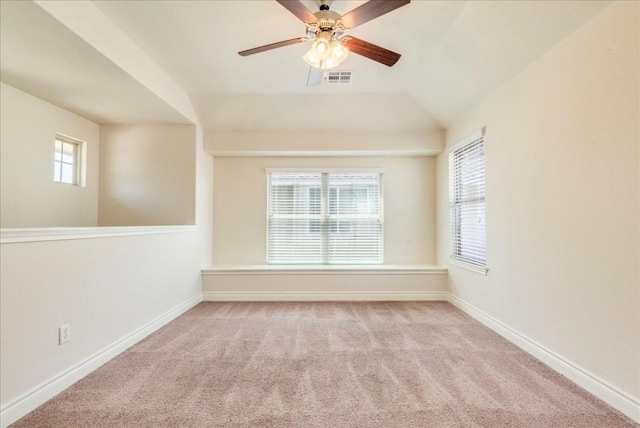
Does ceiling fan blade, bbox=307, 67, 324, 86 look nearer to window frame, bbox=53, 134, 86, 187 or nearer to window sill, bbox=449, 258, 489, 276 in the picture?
window sill, bbox=449, 258, 489, 276

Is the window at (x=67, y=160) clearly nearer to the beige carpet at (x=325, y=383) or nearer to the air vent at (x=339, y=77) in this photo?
the beige carpet at (x=325, y=383)

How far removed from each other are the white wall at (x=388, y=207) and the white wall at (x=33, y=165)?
1843 mm

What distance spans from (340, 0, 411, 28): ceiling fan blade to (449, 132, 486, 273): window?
202cm

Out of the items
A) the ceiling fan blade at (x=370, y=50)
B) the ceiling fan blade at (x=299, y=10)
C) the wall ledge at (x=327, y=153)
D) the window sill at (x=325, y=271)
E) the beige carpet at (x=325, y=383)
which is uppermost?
the ceiling fan blade at (x=299, y=10)

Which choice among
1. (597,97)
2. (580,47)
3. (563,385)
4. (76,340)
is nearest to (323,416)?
(563,385)

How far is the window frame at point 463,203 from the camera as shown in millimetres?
3215

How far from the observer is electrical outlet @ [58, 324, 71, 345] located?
1983 millimetres

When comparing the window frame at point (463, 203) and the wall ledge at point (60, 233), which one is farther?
the window frame at point (463, 203)

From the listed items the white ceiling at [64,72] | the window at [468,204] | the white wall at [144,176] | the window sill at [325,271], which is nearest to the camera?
the white ceiling at [64,72]

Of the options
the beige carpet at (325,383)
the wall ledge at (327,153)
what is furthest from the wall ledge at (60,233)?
the wall ledge at (327,153)

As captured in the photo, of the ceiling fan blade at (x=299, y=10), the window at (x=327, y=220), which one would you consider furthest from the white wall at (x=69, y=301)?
the ceiling fan blade at (x=299, y=10)

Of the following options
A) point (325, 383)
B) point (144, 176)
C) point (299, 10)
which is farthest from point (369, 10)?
point (144, 176)

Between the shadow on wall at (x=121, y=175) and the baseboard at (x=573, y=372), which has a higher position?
the shadow on wall at (x=121, y=175)

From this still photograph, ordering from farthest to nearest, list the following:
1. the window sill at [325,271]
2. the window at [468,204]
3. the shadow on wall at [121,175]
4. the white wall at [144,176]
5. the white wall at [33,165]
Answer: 1. the window sill at [325,271]
2. the white wall at [144,176]
3. the window at [468,204]
4. the shadow on wall at [121,175]
5. the white wall at [33,165]
